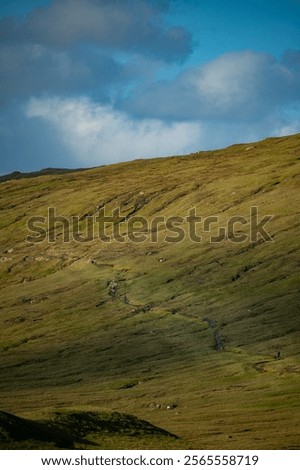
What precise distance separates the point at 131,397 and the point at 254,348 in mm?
39629

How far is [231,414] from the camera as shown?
13350 cm

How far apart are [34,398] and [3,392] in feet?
40.4

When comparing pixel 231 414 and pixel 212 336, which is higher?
pixel 212 336

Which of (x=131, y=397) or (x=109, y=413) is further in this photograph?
(x=131, y=397)

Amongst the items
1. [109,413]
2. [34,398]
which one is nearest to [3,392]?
[34,398]

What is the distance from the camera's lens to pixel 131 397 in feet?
530
